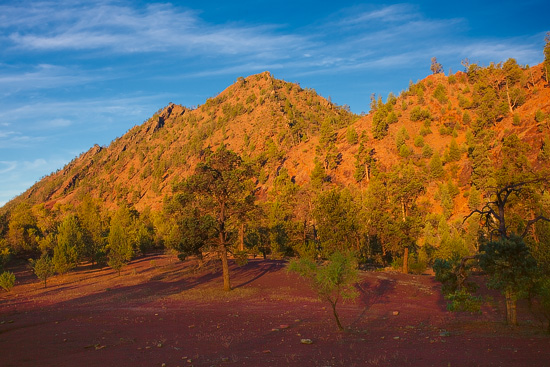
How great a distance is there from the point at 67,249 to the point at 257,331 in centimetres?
4479

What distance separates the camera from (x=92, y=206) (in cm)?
8694

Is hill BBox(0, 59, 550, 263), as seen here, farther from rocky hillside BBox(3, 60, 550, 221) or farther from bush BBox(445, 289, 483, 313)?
bush BBox(445, 289, 483, 313)

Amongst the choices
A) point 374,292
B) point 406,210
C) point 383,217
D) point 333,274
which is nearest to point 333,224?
point 383,217

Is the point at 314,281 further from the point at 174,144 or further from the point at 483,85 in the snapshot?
the point at 174,144

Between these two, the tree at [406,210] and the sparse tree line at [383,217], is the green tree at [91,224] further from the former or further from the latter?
the tree at [406,210]

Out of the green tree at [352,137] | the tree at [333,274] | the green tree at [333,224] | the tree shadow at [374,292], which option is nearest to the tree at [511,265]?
the tree at [333,274]

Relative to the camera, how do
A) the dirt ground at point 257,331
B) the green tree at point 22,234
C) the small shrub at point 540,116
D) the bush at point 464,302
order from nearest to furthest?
1. the dirt ground at point 257,331
2. the bush at point 464,302
3. the green tree at point 22,234
4. the small shrub at point 540,116

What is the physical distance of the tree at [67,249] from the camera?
44125mm

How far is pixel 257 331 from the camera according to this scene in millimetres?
15805

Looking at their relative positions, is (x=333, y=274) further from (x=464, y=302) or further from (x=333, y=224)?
(x=333, y=224)

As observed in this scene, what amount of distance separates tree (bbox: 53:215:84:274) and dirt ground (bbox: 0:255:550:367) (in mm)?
17816

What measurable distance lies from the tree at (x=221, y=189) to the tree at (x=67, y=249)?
27753mm

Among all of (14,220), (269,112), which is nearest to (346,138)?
(269,112)

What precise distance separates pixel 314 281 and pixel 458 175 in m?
74.9
